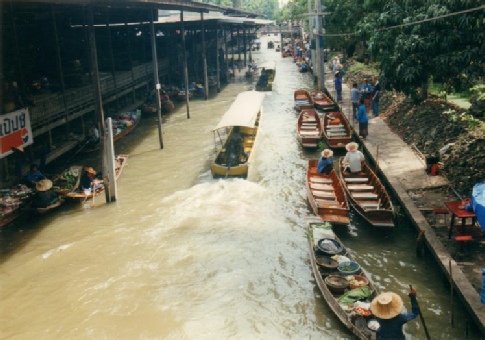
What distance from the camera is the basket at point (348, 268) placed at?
1007cm

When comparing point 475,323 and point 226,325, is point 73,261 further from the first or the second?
point 475,323

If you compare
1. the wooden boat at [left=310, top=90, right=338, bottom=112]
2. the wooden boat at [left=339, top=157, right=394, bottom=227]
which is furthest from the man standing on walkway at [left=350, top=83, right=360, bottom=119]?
the wooden boat at [left=339, top=157, right=394, bottom=227]

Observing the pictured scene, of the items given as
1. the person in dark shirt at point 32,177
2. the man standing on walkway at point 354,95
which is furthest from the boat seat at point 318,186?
the person in dark shirt at point 32,177

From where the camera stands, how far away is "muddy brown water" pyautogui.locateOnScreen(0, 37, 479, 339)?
385 inches

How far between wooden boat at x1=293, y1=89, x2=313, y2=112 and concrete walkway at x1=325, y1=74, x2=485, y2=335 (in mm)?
3612

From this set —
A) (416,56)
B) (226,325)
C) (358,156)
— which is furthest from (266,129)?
(226,325)

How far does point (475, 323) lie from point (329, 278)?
297 centimetres

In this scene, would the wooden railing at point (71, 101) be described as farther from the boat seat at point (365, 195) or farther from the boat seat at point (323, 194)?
the boat seat at point (365, 195)

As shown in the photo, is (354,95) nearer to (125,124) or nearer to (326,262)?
(125,124)

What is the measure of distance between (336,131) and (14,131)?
14.2 meters

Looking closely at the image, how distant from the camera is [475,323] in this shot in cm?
876

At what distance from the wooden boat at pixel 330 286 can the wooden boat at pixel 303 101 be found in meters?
17.1

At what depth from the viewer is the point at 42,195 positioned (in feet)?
47.9

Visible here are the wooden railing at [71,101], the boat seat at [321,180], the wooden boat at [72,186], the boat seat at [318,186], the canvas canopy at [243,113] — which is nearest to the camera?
the wooden boat at [72,186]
